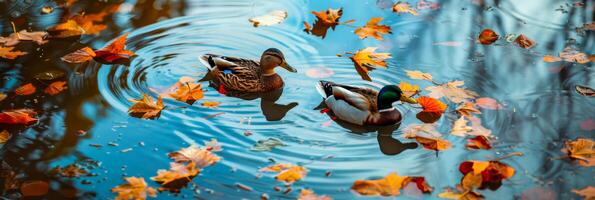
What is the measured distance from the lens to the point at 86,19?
687 centimetres

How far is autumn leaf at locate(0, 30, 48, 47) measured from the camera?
636cm

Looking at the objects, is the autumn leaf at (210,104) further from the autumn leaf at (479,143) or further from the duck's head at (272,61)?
the autumn leaf at (479,143)

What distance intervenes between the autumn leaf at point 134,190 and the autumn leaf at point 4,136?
109 centimetres

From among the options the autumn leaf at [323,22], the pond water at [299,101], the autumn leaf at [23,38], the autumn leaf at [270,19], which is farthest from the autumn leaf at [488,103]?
the autumn leaf at [23,38]

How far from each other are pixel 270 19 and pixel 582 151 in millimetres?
3272

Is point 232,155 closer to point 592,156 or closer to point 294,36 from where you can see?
point 294,36

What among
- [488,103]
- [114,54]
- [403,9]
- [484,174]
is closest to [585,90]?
[488,103]

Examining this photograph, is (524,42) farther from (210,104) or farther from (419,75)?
(210,104)

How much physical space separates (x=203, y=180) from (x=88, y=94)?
1.64m

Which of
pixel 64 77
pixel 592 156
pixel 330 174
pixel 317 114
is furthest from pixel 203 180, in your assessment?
pixel 592 156

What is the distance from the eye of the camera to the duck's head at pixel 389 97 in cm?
508

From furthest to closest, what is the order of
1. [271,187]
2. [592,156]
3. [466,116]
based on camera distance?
[466,116] < [592,156] < [271,187]

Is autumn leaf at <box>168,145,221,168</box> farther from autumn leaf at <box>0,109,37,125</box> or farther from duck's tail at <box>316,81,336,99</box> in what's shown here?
autumn leaf at <box>0,109,37,125</box>

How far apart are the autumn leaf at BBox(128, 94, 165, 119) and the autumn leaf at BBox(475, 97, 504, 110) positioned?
2.48 meters
